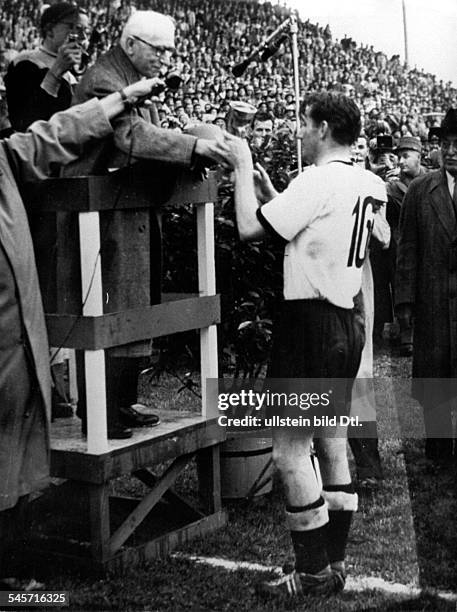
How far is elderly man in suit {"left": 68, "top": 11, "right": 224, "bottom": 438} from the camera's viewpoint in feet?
12.6

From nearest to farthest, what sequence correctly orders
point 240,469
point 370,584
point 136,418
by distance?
point 370,584 < point 136,418 < point 240,469

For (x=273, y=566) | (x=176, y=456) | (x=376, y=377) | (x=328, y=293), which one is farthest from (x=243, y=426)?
(x=376, y=377)

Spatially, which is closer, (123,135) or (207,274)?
(123,135)

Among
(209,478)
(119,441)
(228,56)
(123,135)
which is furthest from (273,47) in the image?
(209,478)

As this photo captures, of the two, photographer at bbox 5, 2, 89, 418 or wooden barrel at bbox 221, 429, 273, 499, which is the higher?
photographer at bbox 5, 2, 89, 418

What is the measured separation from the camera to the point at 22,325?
339 cm

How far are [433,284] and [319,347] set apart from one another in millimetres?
1924

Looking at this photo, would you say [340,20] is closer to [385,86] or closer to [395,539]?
[395,539]

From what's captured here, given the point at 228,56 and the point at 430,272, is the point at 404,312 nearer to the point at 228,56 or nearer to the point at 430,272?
the point at 430,272

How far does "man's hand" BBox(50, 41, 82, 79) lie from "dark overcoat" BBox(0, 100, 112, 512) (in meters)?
0.73

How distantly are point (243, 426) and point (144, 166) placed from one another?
153 centimetres

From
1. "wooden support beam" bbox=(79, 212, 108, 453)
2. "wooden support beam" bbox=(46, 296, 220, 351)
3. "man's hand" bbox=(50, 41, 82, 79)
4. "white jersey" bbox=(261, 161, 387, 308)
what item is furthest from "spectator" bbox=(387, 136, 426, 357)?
"wooden support beam" bbox=(79, 212, 108, 453)

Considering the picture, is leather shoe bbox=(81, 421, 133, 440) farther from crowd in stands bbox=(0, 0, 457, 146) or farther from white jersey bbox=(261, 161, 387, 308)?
crowd in stands bbox=(0, 0, 457, 146)

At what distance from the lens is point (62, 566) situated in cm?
396
